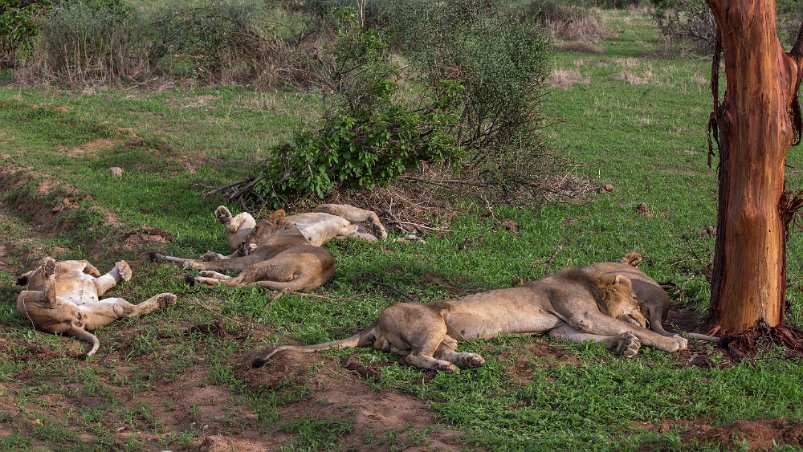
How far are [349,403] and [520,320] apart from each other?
1.75 meters

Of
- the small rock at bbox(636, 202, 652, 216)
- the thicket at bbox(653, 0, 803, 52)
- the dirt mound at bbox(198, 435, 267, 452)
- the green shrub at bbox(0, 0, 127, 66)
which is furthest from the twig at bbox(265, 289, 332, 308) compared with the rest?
the thicket at bbox(653, 0, 803, 52)

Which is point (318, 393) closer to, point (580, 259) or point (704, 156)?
point (580, 259)

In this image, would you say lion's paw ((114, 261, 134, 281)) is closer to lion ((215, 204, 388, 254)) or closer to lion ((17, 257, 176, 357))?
lion ((17, 257, 176, 357))

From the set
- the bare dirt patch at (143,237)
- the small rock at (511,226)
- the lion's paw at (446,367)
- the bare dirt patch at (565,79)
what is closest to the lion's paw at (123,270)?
the bare dirt patch at (143,237)

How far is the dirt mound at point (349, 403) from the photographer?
587cm

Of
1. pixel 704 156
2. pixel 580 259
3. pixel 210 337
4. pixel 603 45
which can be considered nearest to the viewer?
pixel 210 337

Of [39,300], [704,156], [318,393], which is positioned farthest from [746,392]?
[704,156]

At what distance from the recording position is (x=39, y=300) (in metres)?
7.93

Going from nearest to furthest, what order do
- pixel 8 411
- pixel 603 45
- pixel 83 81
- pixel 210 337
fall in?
pixel 8 411 → pixel 210 337 → pixel 83 81 → pixel 603 45

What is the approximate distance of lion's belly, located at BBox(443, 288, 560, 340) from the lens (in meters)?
7.32

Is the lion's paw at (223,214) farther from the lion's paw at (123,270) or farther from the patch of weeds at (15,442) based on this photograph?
the patch of weeds at (15,442)

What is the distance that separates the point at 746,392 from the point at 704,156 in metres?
10.1

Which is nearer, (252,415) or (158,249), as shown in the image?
(252,415)

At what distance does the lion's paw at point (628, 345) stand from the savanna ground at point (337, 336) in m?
0.08
